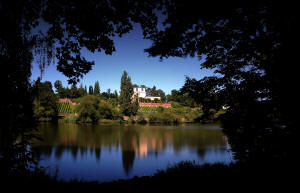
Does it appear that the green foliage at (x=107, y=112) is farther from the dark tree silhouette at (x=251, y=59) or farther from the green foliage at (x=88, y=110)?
the dark tree silhouette at (x=251, y=59)

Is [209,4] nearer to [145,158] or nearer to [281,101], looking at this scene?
[281,101]

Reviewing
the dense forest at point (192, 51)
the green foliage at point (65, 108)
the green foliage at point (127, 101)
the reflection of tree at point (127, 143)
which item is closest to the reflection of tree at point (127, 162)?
the reflection of tree at point (127, 143)

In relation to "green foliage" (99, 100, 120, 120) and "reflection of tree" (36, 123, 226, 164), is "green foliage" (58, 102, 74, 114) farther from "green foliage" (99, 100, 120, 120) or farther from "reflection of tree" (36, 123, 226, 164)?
"reflection of tree" (36, 123, 226, 164)

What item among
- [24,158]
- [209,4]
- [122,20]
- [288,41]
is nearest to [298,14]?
[288,41]

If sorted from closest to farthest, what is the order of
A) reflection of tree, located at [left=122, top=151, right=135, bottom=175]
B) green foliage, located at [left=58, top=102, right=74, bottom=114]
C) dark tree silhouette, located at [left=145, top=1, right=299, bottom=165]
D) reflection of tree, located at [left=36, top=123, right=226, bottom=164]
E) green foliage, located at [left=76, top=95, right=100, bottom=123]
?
dark tree silhouette, located at [left=145, top=1, right=299, bottom=165] < reflection of tree, located at [left=122, top=151, right=135, bottom=175] < reflection of tree, located at [left=36, top=123, right=226, bottom=164] < green foliage, located at [left=76, top=95, right=100, bottom=123] < green foliage, located at [left=58, top=102, right=74, bottom=114]

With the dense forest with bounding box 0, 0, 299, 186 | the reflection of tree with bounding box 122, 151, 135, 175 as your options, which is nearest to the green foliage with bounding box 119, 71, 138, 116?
the reflection of tree with bounding box 122, 151, 135, 175

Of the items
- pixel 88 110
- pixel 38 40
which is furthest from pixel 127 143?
→ pixel 88 110

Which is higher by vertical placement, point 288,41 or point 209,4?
point 209,4

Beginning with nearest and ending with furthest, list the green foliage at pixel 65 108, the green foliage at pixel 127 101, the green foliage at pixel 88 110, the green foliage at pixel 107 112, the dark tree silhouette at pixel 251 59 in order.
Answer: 1. the dark tree silhouette at pixel 251 59
2. the green foliage at pixel 88 110
3. the green foliage at pixel 107 112
4. the green foliage at pixel 127 101
5. the green foliage at pixel 65 108

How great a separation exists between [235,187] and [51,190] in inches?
168

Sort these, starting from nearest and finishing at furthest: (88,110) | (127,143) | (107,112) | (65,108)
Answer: (127,143) < (88,110) < (107,112) < (65,108)

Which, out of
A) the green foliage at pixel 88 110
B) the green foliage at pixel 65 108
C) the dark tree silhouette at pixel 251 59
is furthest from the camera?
the green foliage at pixel 65 108

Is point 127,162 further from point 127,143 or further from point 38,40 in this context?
point 38,40

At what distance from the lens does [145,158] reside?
13359 mm
